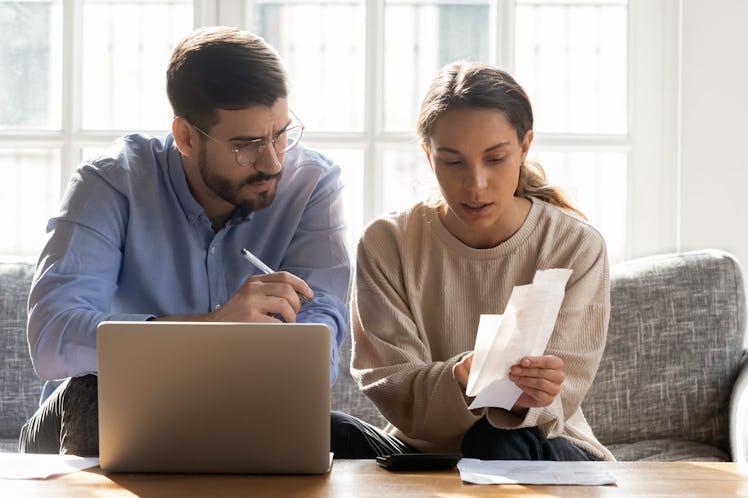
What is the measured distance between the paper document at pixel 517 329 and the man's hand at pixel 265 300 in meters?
0.32

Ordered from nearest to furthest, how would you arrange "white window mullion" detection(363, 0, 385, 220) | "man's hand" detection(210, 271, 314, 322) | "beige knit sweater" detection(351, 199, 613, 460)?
1. "man's hand" detection(210, 271, 314, 322)
2. "beige knit sweater" detection(351, 199, 613, 460)
3. "white window mullion" detection(363, 0, 385, 220)

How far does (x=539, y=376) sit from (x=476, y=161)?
0.45 metres

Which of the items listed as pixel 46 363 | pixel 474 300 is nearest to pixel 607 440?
pixel 474 300

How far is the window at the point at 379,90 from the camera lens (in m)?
2.94

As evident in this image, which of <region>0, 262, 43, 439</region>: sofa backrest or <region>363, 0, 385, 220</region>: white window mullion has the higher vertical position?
<region>363, 0, 385, 220</region>: white window mullion

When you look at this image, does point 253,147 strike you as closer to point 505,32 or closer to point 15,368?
point 15,368

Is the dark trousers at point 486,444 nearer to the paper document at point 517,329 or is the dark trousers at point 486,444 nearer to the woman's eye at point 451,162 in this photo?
the paper document at point 517,329

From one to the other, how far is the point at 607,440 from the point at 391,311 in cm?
74

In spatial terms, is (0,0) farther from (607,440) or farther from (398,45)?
(607,440)

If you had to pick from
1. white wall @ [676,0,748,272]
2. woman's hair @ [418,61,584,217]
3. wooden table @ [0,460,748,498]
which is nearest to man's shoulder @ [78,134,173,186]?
woman's hair @ [418,61,584,217]

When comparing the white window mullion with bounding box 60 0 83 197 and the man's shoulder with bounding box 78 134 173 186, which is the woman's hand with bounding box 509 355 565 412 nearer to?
the man's shoulder with bounding box 78 134 173 186

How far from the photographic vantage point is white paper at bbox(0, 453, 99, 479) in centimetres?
135

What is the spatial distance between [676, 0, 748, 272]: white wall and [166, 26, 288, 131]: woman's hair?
1.39m

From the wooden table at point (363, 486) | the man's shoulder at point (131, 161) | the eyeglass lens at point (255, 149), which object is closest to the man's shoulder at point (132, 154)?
the man's shoulder at point (131, 161)
